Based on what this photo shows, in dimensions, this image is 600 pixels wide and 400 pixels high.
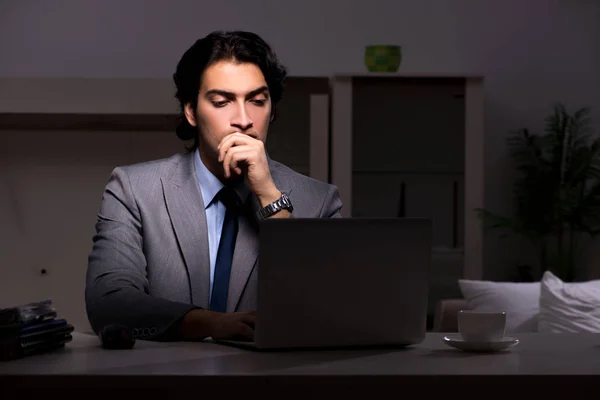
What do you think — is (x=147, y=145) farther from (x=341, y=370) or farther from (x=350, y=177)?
(x=341, y=370)

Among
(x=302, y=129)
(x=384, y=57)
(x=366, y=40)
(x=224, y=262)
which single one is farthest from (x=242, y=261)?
(x=366, y=40)

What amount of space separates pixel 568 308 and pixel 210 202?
2133mm

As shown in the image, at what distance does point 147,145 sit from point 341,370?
178 inches

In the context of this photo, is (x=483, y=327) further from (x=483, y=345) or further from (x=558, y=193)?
(x=558, y=193)

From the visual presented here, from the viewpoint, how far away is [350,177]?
5.27m

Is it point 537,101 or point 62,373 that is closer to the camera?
point 62,373

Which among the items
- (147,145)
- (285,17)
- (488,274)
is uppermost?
(285,17)

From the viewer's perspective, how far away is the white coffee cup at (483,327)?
5.21ft

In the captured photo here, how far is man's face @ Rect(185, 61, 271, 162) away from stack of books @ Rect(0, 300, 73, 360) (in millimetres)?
904

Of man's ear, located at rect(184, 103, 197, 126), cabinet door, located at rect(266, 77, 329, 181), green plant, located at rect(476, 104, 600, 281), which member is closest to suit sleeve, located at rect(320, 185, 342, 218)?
man's ear, located at rect(184, 103, 197, 126)

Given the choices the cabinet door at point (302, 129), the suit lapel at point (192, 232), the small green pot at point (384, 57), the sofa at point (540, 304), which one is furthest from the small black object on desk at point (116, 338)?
the small green pot at point (384, 57)

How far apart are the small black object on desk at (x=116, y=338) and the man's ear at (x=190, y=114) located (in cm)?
114
